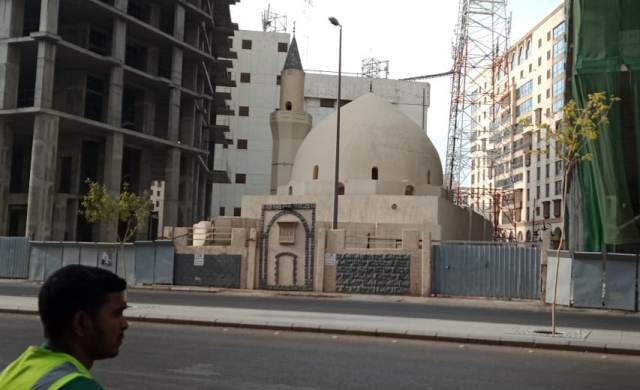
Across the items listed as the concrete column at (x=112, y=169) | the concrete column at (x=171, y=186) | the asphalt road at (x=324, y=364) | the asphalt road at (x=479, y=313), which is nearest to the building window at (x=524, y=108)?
the concrete column at (x=171, y=186)

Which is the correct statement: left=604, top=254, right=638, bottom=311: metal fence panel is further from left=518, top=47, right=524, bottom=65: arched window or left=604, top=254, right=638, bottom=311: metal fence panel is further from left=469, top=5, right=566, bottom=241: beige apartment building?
left=518, top=47, right=524, bottom=65: arched window

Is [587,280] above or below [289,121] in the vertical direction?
below

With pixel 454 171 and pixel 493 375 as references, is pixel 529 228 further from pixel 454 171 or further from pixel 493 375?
pixel 493 375

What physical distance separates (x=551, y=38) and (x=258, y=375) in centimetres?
7452

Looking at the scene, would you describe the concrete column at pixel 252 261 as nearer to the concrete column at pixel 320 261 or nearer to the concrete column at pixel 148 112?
the concrete column at pixel 320 261

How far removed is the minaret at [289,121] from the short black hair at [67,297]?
42.3 meters

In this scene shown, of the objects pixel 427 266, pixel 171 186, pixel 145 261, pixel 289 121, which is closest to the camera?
pixel 427 266

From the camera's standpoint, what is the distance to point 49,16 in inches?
1406

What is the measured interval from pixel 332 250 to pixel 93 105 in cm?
2368

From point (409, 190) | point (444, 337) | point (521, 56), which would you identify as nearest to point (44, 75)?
point (409, 190)

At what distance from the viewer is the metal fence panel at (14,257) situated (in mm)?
30125

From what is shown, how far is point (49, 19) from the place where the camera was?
35.7 meters

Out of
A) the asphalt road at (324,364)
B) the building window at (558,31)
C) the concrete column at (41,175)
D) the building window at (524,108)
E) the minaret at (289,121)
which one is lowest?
the asphalt road at (324,364)

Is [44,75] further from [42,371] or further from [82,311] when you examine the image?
[42,371]
